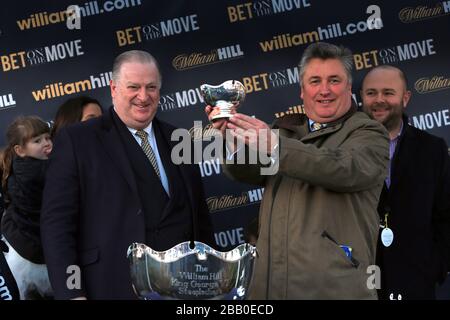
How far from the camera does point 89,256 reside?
3.20 meters

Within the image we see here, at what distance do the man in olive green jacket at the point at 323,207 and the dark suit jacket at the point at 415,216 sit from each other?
107cm

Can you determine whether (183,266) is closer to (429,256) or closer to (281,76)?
(429,256)

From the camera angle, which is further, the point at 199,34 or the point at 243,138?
the point at 199,34

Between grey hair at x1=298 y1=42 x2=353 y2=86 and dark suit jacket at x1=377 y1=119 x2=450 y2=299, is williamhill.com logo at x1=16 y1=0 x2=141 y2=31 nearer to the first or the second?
dark suit jacket at x1=377 y1=119 x2=450 y2=299

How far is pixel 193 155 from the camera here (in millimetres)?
3908

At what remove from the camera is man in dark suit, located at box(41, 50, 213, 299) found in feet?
10.4

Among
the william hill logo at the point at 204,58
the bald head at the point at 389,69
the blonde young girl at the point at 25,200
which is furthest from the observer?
the william hill logo at the point at 204,58

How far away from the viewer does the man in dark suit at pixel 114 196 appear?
10.4ft

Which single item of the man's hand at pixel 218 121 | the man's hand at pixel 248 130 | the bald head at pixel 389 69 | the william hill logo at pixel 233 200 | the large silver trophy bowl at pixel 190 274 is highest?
the bald head at pixel 389 69

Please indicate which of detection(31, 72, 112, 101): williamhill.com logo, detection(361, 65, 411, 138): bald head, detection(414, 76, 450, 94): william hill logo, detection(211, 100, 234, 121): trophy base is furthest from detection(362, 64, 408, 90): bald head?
detection(211, 100, 234, 121): trophy base

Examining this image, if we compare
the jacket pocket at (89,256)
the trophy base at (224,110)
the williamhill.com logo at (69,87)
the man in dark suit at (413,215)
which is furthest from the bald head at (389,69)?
the trophy base at (224,110)

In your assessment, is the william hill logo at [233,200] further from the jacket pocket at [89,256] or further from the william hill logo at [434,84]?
the jacket pocket at [89,256]
